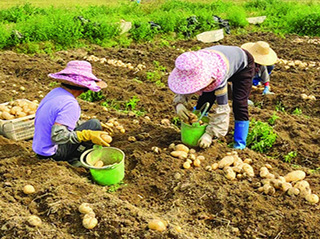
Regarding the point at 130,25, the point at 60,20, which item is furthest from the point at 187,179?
the point at 130,25

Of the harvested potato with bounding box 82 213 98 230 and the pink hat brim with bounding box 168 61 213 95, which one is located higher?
the pink hat brim with bounding box 168 61 213 95

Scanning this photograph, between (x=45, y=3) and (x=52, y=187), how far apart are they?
14915 mm

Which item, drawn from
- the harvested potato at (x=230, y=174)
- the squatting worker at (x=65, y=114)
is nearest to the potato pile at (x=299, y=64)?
the harvested potato at (x=230, y=174)

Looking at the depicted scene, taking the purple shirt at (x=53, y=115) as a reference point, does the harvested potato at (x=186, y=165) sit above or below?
below

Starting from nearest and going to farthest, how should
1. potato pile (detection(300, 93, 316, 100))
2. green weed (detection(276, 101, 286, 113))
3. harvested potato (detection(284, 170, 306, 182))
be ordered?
harvested potato (detection(284, 170, 306, 182)), green weed (detection(276, 101, 286, 113)), potato pile (detection(300, 93, 316, 100))

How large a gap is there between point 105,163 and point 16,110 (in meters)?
1.59

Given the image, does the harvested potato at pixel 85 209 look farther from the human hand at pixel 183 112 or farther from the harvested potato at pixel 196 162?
the human hand at pixel 183 112

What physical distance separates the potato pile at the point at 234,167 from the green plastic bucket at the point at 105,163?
0.89m

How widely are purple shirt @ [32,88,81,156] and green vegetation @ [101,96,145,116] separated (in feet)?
7.16

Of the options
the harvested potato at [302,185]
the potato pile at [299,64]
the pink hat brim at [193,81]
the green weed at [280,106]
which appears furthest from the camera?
the potato pile at [299,64]

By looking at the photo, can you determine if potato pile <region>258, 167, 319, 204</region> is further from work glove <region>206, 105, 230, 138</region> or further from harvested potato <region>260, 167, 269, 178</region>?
work glove <region>206, 105, 230, 138</region>

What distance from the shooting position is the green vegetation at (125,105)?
5.84 m

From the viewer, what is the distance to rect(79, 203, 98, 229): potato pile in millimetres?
2885

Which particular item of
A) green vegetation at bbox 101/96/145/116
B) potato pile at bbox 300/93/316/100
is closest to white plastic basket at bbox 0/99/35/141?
green vegetation at bbox 101/96/145/116
